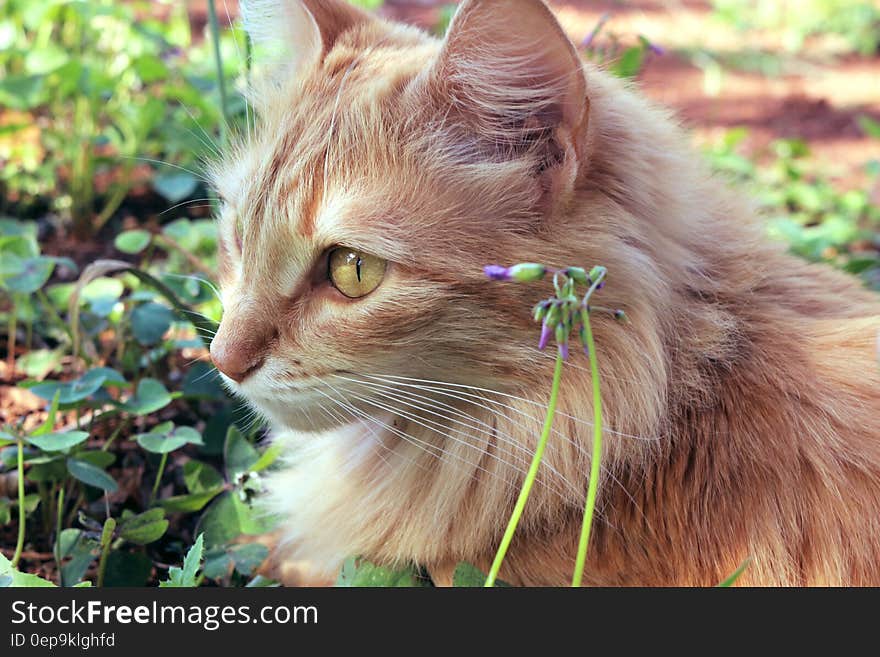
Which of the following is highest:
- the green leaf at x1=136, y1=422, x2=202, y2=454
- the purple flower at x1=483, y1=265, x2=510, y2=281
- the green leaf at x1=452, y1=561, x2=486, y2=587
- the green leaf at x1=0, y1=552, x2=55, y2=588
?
the purple flower at x1=483, y1=265, x2=510, y2=281

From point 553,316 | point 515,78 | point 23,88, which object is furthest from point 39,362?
point 553,316

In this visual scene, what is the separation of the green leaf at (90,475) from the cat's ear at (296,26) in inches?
35.8

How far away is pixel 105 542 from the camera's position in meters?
1.72

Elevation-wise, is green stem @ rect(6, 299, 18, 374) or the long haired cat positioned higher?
the long haired cat

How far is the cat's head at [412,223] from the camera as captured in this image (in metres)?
1.50

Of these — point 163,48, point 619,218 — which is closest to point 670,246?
point 619,218

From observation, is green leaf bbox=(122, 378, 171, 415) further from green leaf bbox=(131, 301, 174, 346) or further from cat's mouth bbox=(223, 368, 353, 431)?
cat's mouth bbox=(223, 368, 353, 431)

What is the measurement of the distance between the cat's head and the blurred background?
299 mm

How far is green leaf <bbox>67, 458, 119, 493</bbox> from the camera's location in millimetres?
1856

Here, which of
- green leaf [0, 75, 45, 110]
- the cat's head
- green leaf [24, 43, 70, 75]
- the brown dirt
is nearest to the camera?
the cat's head

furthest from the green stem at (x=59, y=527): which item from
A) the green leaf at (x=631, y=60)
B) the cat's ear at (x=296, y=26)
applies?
the green leaf at (x=631, y=60)

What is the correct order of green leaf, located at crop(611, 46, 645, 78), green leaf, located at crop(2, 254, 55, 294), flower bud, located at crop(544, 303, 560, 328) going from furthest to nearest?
green leaf, located at crop(611, 46, 645, 78) → green leaf, located at crop(2, 254, 55, 294) → flower bud, located at crop(544, 303, 560, 328)

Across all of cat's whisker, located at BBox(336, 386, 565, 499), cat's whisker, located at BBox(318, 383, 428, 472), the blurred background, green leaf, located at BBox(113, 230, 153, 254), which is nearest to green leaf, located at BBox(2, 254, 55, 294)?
the blurred background

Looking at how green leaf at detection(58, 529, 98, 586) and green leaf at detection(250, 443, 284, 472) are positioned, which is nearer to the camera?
green leaf at detection(58, 529, 98, 586)
